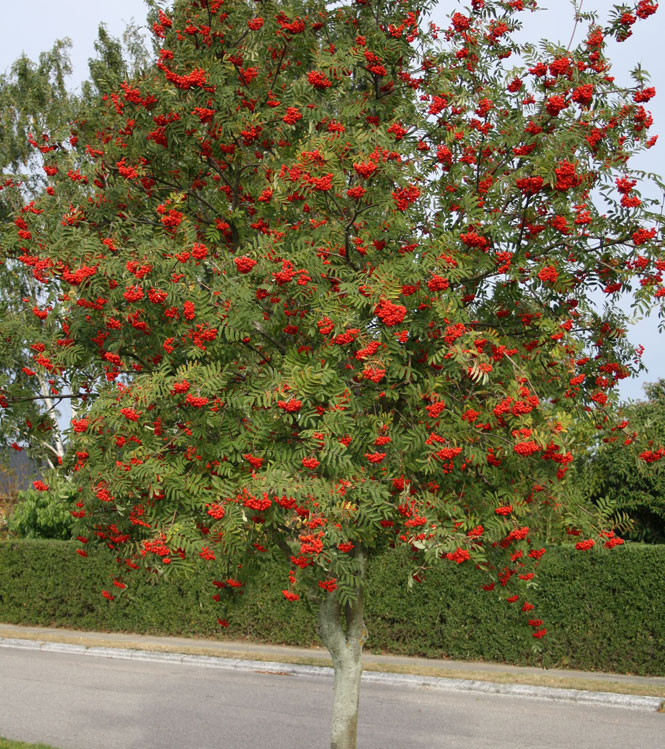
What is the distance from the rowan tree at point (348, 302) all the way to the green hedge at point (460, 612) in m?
5.28

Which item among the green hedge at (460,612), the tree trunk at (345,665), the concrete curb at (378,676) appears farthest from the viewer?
the green hedge at (460,612)

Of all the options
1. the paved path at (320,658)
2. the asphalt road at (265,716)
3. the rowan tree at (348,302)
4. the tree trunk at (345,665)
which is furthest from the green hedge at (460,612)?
the rowan tree at (348,302)

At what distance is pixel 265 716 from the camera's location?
35.0ft

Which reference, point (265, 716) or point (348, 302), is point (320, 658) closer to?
point (265, 716)

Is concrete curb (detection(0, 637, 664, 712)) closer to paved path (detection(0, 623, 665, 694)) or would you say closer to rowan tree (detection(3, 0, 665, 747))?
paved path (detection(0, 623, 665, 694))

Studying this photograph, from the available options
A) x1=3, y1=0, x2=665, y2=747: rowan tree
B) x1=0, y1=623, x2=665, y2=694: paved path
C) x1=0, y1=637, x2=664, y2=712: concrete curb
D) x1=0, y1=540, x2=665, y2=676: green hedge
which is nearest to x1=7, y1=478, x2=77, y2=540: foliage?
x1=0, y1=623, x2=665, y2=694: paved path

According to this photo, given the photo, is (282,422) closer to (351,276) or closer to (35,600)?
(351,276)

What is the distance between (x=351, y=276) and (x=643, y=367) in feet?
8.22

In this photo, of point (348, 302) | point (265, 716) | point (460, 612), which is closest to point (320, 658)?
point (460, 612)

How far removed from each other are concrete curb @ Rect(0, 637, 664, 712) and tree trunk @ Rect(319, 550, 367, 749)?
5489mm

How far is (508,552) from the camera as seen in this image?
612 centimetres

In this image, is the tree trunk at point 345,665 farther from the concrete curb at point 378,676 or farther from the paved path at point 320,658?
the paved path at point 320,658

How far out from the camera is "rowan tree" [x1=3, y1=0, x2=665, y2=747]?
18.1 feet

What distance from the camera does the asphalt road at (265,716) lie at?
952 cm
